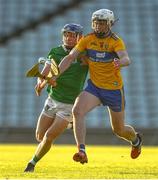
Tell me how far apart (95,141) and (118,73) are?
9481 millimetres

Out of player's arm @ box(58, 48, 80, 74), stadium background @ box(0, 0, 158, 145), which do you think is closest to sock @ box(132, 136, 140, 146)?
player's arm @ box(58, 48, 80, 74)

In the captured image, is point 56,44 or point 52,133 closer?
point 52,133

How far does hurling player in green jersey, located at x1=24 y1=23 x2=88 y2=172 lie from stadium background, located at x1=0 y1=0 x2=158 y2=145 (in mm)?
8773

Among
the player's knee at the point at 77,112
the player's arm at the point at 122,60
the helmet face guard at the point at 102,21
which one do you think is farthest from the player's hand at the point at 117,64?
the player's knee at the point at 77,112

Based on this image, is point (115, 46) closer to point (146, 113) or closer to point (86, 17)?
point (146, 113)

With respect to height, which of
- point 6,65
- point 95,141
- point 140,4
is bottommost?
point 95,141

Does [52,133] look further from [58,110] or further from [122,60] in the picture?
[122,60]

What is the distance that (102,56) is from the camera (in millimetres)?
7031

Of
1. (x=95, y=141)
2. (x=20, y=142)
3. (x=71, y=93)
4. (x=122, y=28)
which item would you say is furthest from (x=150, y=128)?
(x=71, y=93)

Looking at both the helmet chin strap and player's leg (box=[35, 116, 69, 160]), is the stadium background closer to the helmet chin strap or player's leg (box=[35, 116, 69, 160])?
the helmet chin strap

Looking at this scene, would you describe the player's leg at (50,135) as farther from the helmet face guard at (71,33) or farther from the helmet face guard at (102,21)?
the helmet face guard at (102,21)

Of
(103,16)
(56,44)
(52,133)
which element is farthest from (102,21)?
(56,44)

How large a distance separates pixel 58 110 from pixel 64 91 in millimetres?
210

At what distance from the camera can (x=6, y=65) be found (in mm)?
19438
